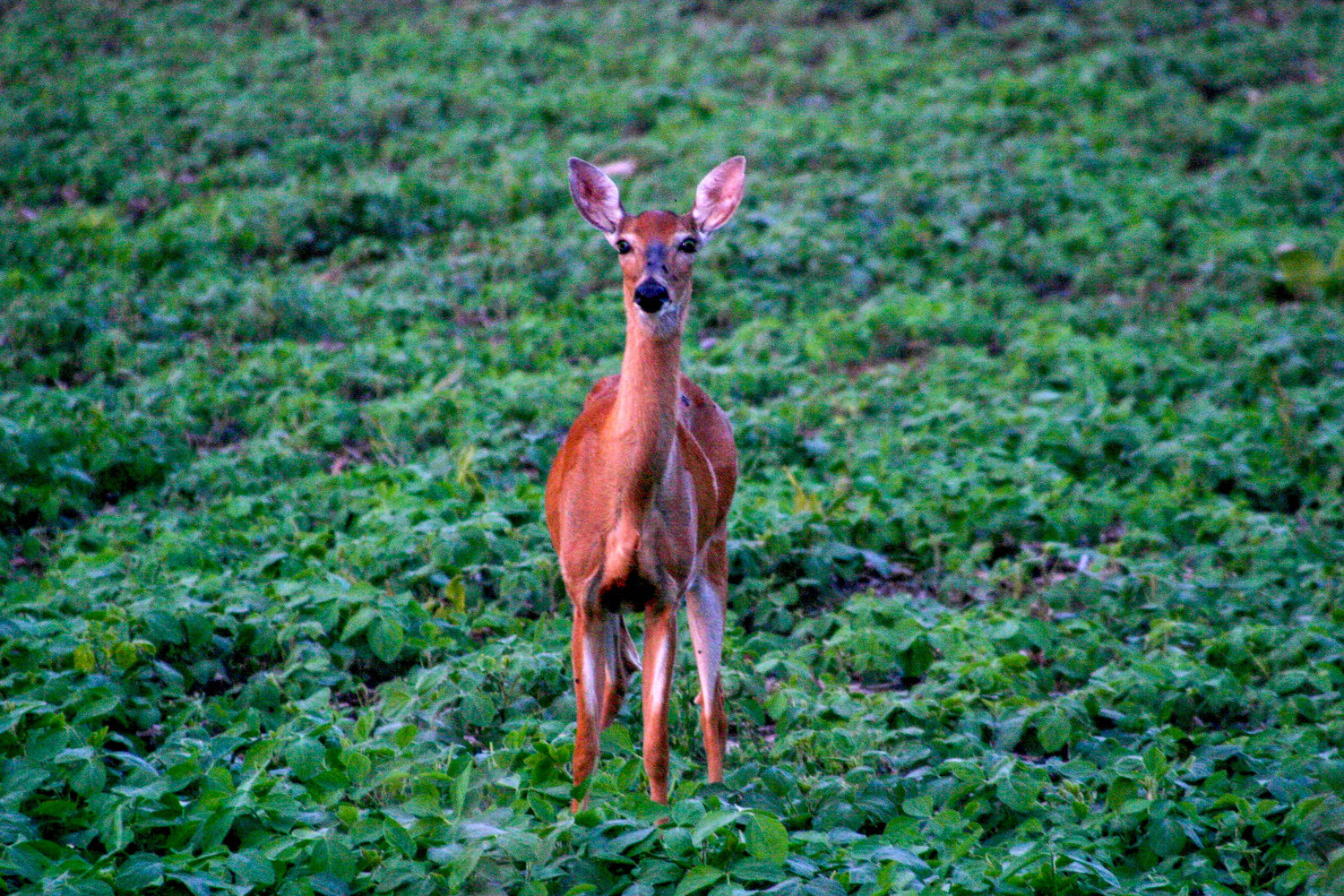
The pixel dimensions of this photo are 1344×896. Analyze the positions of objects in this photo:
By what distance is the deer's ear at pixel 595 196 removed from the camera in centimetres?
517

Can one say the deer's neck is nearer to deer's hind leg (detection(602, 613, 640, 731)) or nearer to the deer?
the deer

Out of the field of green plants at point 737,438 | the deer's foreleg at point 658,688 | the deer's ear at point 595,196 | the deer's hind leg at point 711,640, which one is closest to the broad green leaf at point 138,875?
the field of green plants at point 737,438

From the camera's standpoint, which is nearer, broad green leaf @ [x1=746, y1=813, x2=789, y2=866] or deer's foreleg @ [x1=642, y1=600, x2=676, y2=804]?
broad green leaf @ [x1=746, y1=813, x2=789, y2=866]

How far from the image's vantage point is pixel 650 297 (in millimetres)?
4570

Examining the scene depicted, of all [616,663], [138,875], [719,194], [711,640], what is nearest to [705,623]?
[711,640]

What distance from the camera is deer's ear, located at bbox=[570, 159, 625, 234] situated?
5168 mm

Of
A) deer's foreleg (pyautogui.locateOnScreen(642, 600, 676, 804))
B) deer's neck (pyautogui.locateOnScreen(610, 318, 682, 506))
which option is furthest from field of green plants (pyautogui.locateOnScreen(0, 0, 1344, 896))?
deer's neck (pyautogui.locateOnScreen(610, 318, 682, 506))

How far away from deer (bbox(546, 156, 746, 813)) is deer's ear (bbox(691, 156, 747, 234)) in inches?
1.2

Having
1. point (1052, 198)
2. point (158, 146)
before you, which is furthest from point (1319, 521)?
point (158, 146)

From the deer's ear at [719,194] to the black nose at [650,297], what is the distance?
0.68 meters

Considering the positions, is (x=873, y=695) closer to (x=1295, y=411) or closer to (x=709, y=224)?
(x=709, y=224)

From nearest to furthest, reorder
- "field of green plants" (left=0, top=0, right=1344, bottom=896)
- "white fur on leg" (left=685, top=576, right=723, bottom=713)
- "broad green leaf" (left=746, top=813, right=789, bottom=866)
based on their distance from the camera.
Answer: "broad green leaf" (left=746, top=813, right=789, bottom=866), "field of green plants" (left=0, top=0, right=1344, bottom=896), "white fur on leg" (left=685, top=576, right=723, bottom=713)

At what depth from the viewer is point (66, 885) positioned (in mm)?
3758

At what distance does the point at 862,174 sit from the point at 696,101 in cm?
237
